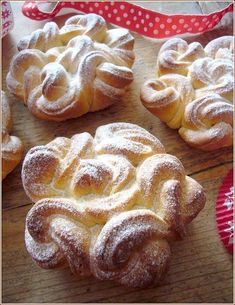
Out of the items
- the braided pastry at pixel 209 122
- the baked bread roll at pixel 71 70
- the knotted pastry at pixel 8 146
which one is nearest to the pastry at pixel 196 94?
the braided pastry at pixel 209 122

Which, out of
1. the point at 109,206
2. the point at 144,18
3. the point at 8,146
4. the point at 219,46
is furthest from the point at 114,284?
the point at 144,18

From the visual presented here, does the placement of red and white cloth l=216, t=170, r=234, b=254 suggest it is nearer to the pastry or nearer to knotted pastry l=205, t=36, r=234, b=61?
the pastry

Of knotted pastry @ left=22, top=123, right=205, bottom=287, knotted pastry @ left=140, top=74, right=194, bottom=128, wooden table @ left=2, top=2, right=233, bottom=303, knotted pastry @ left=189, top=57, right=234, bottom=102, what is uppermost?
knotted pastry @ left=189, top=57, right=234, bottom=102

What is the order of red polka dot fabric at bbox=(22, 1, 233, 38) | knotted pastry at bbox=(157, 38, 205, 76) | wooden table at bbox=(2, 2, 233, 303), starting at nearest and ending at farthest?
wooden table at bbox=(2, 2, 233, 303) → knotted pastry at bbox=(157, 38, 205, 76) → red polka dot fabric at bbox=(22, 1, 233, 38)

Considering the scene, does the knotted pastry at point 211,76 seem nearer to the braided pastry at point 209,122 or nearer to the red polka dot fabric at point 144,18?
the braided pastry at point 209,122

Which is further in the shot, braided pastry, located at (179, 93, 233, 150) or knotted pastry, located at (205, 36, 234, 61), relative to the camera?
knotted pastry, located at (205, 36, 234, 61)

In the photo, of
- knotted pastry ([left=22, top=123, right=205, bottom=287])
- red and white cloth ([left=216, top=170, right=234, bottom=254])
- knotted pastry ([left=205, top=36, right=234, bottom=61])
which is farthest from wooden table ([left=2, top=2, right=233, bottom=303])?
knotted pastry ([left=205, top=36, right=234, bottom=61])
